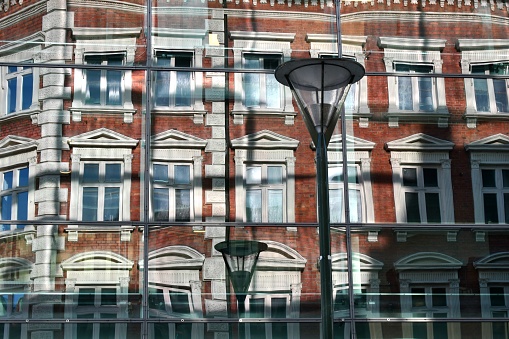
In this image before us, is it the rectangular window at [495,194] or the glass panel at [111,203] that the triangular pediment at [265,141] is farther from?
the rectangular window at [495,194]

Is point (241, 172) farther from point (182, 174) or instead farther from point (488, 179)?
point (488, 179)

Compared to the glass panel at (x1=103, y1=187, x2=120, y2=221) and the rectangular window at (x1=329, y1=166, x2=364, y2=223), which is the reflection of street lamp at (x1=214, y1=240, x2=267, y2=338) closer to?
the rectangular window at (x1=329, y1=166, x2=364, y2=223)

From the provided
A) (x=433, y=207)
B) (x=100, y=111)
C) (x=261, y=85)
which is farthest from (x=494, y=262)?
(x=100, y=111)

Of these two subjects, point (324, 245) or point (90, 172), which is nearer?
point (324, 245)

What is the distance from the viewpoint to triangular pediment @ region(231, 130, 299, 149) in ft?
47.3

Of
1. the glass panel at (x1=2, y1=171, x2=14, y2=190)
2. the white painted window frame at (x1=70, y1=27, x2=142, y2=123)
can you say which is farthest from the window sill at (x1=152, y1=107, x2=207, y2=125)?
the glass panel at (x1=2, y1=171, x2=14, y2=190)

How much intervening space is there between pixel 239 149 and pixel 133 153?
1544 millimetres

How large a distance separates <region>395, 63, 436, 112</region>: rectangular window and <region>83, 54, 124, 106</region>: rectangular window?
4.22 m

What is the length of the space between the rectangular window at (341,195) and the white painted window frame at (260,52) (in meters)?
1.04

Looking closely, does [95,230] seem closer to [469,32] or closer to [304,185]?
[304,185]

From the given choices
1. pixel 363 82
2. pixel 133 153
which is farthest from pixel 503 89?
pixel 133 153

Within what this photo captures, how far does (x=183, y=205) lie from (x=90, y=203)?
1.33m

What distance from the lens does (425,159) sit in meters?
14.6

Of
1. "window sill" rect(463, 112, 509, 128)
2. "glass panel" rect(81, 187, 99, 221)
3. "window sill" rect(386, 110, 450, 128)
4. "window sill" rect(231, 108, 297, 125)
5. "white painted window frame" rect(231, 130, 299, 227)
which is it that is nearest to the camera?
"glass panel" rect(81, 187, 99, 221)
